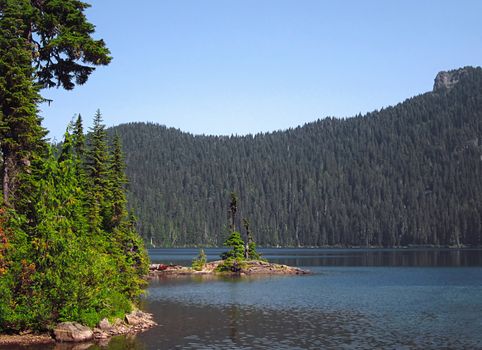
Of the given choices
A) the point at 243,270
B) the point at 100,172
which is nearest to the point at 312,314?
the point at 100,172

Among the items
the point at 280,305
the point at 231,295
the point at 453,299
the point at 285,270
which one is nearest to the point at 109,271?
the point at 280,305

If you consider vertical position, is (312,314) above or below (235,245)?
below

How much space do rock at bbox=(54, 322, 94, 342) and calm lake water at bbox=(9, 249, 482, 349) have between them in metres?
2.47

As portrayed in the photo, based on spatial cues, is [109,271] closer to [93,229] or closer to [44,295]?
[93,229]

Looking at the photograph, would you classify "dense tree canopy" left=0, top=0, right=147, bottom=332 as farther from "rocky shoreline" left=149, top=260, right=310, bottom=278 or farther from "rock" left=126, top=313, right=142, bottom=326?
"rocky shoreline" left=149, top=260, right=310, bottom=278

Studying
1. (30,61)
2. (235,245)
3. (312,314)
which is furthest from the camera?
(235,245)

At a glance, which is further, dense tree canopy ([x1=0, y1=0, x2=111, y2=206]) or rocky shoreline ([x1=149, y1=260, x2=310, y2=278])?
rocky shoreline ([x1=149, y1=260, x2=310, y2=278])

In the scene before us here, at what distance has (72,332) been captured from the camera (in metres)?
43.2

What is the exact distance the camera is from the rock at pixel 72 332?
42719 mm

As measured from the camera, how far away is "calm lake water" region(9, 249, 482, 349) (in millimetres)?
45500

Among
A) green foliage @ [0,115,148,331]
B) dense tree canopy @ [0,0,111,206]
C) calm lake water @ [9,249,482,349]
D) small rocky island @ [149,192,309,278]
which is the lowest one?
calm lake water @ [9,249,482,349]

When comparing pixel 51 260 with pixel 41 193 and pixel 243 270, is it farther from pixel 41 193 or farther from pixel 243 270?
pixel 243 270

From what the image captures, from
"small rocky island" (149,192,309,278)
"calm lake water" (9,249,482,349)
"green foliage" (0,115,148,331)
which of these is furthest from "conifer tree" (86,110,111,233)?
"small rocky island" (149,192,309,278)

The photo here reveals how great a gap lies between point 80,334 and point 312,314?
2707 centimetres
